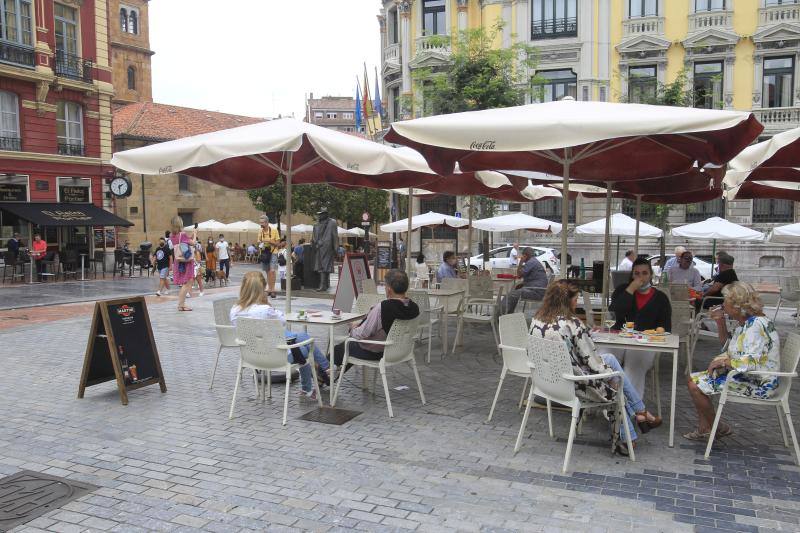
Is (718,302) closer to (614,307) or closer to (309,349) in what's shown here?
(614,307)

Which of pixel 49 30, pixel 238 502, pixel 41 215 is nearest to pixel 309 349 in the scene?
pixel 238 502

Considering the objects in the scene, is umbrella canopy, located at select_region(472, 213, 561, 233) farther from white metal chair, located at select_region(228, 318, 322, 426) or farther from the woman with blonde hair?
white metal chair, located at select_region(228, 318, 322, 426)

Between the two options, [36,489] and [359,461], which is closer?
[36,489]

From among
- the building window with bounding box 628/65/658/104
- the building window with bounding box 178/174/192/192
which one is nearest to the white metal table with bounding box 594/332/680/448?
the building window with bounding box 628/65/658/104

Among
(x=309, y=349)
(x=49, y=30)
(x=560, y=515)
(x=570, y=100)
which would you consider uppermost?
(x=49, y=30)

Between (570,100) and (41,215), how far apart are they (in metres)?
22.9

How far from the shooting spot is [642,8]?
29391mm

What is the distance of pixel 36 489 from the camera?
430cm

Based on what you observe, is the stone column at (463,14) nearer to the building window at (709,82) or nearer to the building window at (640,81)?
the building window at (640,81)

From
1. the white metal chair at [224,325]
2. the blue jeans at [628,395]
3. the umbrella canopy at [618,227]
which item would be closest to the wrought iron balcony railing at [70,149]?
the umbrella canopy at [618,227]

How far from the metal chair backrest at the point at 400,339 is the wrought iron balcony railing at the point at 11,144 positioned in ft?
76.5

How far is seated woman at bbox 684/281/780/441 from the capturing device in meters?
4.76

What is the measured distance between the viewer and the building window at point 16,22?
76.1 feet

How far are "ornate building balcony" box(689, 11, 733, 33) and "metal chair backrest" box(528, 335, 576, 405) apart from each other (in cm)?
2865
